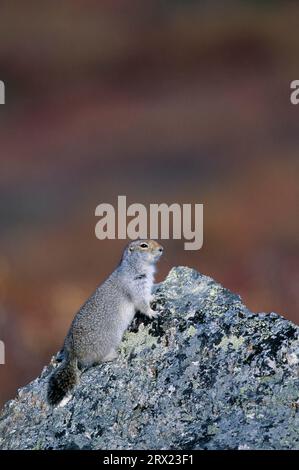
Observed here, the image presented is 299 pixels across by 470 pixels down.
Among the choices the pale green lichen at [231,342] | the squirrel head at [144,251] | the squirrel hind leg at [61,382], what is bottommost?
the squirrel hind leg at [61,382]

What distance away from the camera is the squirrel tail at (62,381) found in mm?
8375

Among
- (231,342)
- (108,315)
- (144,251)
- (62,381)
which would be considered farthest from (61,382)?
(144,251)

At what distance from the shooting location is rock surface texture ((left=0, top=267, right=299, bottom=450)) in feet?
23.3

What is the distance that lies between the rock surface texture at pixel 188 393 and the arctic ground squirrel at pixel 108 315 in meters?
0.21

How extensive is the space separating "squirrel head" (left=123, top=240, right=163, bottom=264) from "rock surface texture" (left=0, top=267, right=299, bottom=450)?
2.18m

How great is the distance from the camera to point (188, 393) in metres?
7.66

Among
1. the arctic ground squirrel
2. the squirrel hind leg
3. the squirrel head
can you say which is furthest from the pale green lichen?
the squirrel head

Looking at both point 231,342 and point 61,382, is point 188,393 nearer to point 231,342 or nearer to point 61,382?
point 231,342

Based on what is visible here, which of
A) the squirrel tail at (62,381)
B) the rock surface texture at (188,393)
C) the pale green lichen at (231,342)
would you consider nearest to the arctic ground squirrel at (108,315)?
the squirrel tail at (62,381)

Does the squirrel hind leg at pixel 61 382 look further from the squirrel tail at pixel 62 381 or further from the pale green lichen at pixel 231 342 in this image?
the pale green lichen at pixel 231 342

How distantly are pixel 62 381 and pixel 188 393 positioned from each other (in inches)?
65.5
